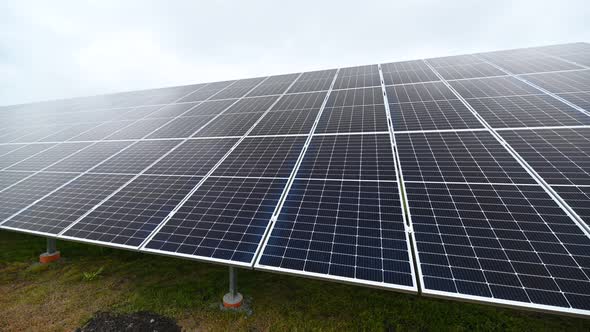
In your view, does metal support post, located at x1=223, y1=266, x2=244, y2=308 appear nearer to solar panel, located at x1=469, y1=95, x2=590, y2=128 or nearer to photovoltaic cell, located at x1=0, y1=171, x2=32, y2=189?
solar panel, located at x1=469, y1=95, x2=590, y2=128

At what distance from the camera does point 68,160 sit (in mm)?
11625

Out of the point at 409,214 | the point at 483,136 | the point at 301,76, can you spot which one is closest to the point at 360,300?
the point at 409,214

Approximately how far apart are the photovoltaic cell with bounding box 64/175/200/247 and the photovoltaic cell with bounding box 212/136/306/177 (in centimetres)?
137

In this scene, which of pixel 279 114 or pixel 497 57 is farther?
pixel 497 57

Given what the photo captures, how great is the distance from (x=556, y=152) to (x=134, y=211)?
1263 centimetres

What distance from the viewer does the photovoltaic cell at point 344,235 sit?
4797mm

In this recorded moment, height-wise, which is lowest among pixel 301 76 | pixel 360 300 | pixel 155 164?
pixel 360 300

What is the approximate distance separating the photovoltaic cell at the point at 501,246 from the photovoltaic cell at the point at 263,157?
4163 millimetres

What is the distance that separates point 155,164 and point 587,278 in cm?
1214

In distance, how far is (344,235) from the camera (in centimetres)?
555

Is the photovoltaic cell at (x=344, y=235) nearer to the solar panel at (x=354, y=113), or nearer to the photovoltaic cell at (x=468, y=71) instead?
the solar panel at (x=354, y=113)

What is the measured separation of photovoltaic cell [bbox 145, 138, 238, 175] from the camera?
8945 mm

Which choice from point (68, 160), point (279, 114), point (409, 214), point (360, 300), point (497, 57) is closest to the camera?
point (409, 214)

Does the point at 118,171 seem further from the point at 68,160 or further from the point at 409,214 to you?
the point at 409,214
